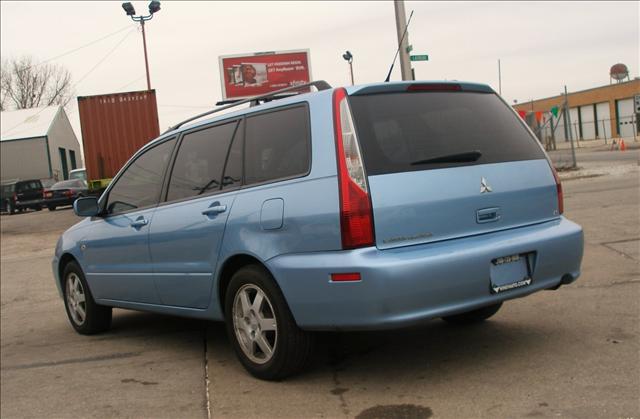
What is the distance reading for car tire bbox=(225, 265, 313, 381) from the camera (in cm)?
409

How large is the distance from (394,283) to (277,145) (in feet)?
3.99

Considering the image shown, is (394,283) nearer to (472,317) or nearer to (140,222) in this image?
(472,317)

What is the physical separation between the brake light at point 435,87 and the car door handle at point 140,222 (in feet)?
7.60

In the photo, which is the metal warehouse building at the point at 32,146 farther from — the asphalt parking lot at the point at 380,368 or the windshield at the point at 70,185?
the asphalt parking lot at the point at 380,368

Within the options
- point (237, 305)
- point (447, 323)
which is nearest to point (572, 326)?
point (447, 323)

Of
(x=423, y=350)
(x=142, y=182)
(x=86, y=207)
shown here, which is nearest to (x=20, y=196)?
(x=86, y=207)

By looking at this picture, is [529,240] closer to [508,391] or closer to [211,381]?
A: [508,391]

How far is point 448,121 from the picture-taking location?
4.21 m

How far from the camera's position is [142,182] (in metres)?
5.61

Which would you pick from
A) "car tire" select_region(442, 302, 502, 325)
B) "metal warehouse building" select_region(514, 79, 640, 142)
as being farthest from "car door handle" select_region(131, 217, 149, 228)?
"metal warehouse building" select_region(514, 79, 640, 142)

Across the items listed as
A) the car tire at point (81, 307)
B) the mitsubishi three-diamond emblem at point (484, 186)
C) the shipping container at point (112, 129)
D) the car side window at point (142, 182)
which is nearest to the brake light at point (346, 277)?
the mitsubishi three-diamond emblem at point (484, 186)

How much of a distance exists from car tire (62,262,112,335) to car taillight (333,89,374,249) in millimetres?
3371

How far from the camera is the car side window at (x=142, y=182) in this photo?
539 cm

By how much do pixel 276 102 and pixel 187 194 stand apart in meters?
1.03
